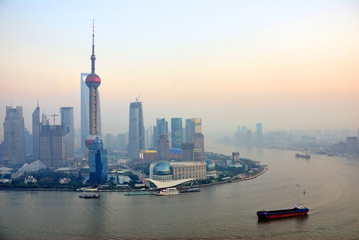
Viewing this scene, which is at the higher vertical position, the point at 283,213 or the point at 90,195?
the point at 90,195

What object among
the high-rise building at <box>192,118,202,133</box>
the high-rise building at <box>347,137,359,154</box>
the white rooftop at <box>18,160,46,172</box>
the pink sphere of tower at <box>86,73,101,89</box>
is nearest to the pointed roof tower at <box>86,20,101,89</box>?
the pink sphere of tower at <box>86,73,101,89</box>

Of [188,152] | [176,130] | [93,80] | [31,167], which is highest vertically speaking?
[93,80]

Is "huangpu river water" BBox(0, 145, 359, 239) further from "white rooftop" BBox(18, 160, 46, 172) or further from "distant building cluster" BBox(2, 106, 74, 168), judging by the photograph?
"distant building cluster" BBox(2, 106, 74, 168)

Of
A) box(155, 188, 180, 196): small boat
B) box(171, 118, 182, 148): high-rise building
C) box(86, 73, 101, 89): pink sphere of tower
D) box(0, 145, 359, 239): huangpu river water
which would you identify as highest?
box(86, 73, 101, 89): pink sphere of tower

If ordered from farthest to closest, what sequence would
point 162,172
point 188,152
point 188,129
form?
point 188,129
point 188,152
point 162,172

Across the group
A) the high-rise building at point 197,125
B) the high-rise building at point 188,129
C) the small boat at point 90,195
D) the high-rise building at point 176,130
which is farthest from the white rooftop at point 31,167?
the high-rise building at point 188,129

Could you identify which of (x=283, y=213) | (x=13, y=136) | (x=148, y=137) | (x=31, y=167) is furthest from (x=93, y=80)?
(x=148, y=137)

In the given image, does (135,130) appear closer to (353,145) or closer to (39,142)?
(39,142)
